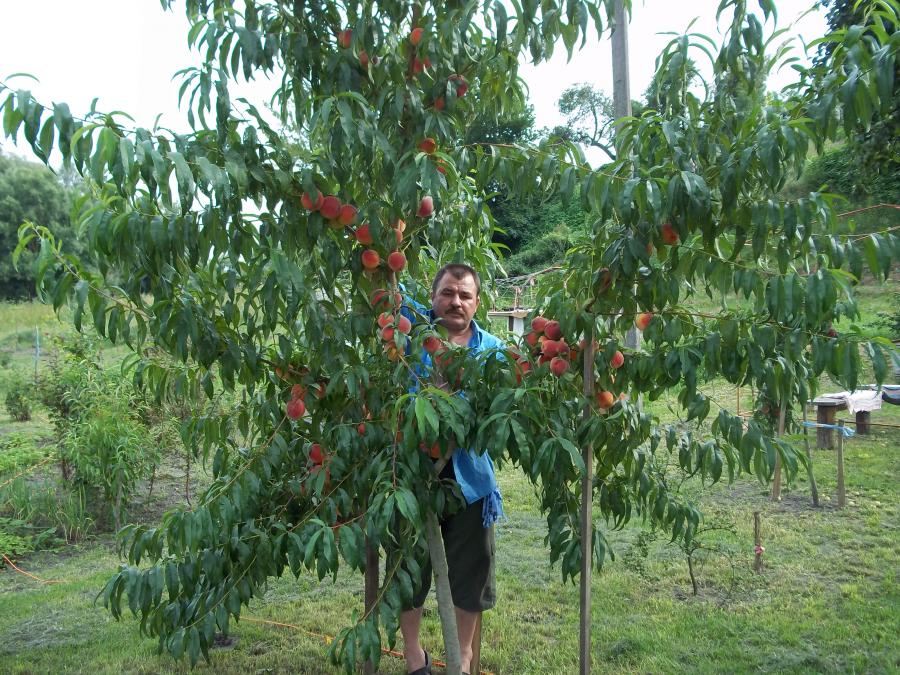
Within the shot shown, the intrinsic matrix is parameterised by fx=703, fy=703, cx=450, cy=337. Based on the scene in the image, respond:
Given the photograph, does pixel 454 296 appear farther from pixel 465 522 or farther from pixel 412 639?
pixel 412 639

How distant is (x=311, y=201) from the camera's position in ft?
6.66

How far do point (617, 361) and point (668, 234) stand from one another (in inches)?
17.9

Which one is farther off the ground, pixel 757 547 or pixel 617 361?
pixel 617 361

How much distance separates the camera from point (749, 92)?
79.4 inches

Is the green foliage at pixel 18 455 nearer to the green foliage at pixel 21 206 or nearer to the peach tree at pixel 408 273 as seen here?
the peach tree at pixel 408 273

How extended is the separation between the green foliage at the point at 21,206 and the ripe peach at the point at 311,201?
25.2m

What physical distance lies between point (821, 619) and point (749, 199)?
2.77 m

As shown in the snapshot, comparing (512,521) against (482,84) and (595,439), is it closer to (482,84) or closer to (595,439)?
(595,439)

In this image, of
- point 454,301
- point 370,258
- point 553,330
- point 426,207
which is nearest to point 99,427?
point 454,301

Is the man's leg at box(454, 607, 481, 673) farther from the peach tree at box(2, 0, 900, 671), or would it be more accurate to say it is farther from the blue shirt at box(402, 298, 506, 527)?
the peach tree at box(2, 0, 900, 671)

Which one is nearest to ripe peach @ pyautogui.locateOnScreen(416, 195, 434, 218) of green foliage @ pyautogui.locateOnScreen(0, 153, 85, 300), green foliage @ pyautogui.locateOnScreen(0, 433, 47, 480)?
green foliage @ pyautogui.locateOnScreen(0, 433, 47, 480)

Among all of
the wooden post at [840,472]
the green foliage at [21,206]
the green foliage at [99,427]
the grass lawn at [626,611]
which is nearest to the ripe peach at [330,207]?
the grass lawn at [626,611]

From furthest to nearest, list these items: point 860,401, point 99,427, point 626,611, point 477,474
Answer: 1. point 860,401
2. point 99,427
3. point 626,611
4. point 477,474

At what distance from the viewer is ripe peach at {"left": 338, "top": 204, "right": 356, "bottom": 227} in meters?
2.12
